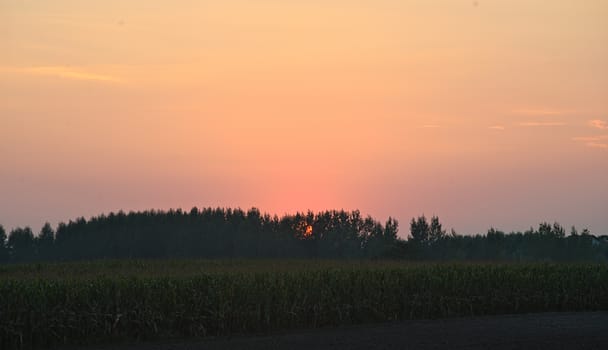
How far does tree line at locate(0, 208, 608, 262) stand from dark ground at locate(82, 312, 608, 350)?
7457 cm

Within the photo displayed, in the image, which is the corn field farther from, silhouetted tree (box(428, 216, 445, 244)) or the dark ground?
silhouetted tree (box(428, 216, 445, 244))

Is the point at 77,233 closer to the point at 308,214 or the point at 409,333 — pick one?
the point at 308,214

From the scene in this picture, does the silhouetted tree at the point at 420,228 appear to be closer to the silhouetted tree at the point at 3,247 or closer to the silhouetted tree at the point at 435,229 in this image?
the silhouetted tree at the point at 435,229

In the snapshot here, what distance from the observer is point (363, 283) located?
105 feet

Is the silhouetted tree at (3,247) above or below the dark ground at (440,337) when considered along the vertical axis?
above

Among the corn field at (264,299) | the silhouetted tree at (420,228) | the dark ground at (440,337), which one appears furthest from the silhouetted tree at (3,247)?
the dark ground at (440,337)

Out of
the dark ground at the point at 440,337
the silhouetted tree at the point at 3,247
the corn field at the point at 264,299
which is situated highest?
the silhouetted tree at the point at 3,247

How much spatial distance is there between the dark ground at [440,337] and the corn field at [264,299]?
1.66 m

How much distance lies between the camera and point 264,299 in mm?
29094

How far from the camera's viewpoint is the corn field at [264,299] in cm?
2472

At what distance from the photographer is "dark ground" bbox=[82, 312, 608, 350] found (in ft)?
76.9

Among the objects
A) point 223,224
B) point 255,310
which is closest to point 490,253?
point 223,224

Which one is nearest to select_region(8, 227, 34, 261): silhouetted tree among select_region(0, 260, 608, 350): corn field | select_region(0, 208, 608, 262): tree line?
select_region(0, 208, 608, 262): tree line

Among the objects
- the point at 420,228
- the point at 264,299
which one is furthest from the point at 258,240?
the point at 264,299
